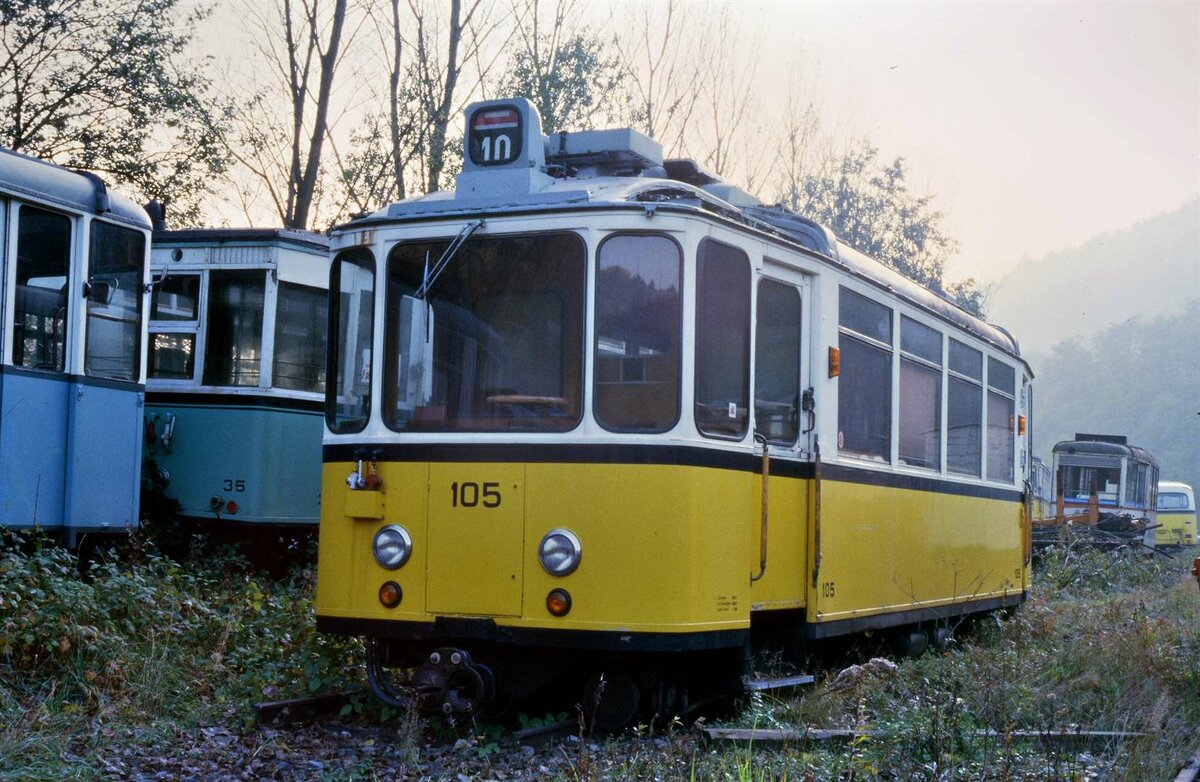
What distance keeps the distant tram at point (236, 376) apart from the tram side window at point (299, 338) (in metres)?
0.01

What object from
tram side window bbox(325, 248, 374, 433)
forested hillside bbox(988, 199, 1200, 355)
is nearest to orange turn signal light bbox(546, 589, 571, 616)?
tram side window bbox(325, 248, 374, 433)

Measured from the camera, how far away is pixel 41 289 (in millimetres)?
9391

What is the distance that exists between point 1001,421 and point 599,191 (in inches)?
246

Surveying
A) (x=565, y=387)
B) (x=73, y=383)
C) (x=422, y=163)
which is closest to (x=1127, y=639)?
(x=565, y=387)

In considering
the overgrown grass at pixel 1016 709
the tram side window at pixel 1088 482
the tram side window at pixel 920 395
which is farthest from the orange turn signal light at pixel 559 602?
the tram side window at pixel 1088 482

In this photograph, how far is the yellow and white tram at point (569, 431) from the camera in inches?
266

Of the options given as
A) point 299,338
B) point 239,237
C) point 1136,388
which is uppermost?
point 1136,388

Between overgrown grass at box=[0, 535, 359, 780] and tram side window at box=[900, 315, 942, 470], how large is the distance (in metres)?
4.02

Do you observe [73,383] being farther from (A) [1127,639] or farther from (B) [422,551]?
(A) [1127,639]

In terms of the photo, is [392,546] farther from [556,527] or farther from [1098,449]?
[1098,449]

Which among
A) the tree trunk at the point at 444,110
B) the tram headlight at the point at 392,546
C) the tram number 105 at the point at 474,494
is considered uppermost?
the tree trunk at the point at 444,110

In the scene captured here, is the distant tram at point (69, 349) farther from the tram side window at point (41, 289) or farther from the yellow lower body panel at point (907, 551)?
the yellow lower body panel at point (907, 551)

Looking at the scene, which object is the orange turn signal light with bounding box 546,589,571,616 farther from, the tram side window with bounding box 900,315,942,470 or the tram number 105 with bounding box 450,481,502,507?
the tram side window with bounding box 900,315,942,470

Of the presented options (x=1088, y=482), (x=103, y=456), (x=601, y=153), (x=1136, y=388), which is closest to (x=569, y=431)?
(x=601, y=153)
